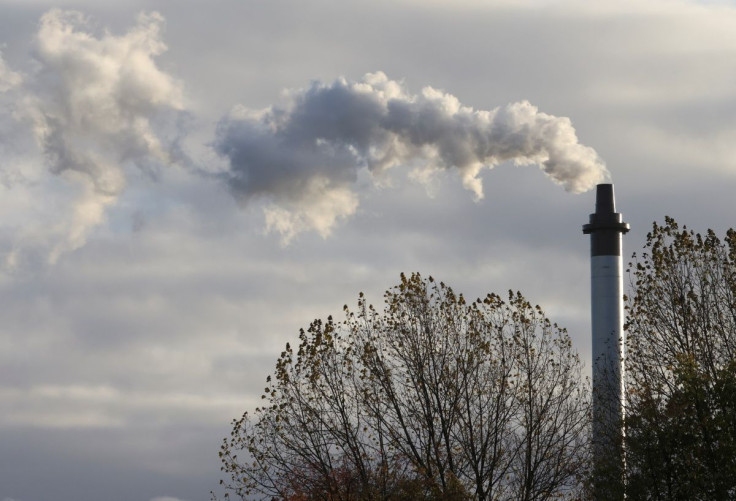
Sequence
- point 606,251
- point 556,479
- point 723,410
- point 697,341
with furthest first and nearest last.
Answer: point 606,251
point 556,479
point 697,341
point 723,410

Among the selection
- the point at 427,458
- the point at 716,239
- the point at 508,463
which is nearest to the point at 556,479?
the point at 508,463

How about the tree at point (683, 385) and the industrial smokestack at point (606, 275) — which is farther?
the industrial smokestack at point (606, 275)

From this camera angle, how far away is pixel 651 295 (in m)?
36.0

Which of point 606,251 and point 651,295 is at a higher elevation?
point 606,251

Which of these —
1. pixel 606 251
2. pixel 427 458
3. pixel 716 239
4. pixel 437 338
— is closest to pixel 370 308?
pixel 437 338

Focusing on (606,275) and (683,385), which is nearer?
(683,385)

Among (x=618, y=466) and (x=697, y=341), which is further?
(x=697, y=341)

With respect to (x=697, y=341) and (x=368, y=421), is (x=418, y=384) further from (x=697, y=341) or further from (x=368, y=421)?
(x=697, y=341)

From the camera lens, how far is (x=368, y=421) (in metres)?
36.3

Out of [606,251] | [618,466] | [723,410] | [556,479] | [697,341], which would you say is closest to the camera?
[723,410]

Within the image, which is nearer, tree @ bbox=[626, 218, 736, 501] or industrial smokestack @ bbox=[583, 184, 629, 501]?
tree @ bbox=[626, 218, 736, 501]

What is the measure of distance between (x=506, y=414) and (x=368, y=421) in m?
4.78

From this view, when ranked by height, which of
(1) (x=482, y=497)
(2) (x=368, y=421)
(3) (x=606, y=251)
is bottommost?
(1) (x=482, y=497)

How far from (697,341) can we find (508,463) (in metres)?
7.52
